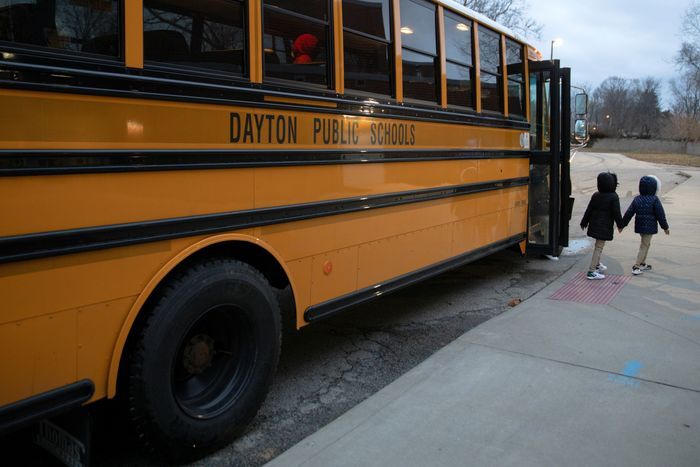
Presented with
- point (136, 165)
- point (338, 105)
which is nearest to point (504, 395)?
point (338, 105)

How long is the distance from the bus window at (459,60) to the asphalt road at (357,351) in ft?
6.10

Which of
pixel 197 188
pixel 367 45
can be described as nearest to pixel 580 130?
pixel 367 45

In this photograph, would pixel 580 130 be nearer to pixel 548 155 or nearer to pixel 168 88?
pixel 548 155

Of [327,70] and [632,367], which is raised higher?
[327,70]

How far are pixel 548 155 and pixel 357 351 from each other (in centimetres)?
357

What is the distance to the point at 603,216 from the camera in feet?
20.9

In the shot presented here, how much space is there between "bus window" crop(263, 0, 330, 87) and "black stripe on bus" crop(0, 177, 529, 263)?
0.70 m

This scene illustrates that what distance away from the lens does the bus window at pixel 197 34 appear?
2.37 meters

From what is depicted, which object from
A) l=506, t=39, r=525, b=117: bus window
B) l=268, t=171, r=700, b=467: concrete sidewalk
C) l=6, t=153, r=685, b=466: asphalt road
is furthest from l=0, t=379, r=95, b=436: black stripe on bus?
l=506, t=39, r=525, b=117: bus window

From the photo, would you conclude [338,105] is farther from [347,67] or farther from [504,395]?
[504,395]

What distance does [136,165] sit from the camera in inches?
88.8

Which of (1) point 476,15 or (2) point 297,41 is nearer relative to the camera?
(2) point 297,41

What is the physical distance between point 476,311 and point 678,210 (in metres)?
9.68

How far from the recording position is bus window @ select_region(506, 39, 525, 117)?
19.0 feet
